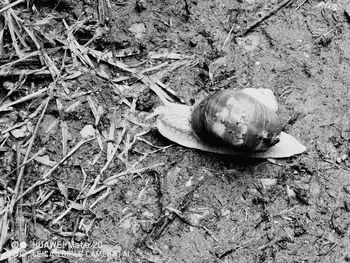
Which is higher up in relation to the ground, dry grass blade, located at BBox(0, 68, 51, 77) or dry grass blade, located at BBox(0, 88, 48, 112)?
dry grass blade, located at BBox(0, 68, 51, 77)

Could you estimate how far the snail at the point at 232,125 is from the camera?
2383 mm

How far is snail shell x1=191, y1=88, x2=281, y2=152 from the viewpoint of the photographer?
2.38m

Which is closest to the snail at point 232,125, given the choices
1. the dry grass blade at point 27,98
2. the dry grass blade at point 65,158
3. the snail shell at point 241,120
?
the snail shell at point 241,120

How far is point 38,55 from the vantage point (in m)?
2.66

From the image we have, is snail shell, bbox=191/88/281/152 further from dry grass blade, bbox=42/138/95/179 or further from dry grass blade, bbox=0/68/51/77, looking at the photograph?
dry grass blade, bbox=0/68/51/77

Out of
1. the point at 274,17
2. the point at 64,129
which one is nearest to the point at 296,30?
the point at 274,17

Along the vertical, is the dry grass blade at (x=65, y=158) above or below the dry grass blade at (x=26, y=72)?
below

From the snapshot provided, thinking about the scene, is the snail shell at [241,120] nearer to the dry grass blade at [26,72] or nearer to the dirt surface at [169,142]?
the dirt surface at [169,142]

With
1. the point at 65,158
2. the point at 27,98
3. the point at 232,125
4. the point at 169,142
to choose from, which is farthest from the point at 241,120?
the point at 27,98

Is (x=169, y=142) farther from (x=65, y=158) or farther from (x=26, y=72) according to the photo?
(x=26, y=72)

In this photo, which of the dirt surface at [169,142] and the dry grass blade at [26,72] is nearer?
the dirt surface at [169,142]

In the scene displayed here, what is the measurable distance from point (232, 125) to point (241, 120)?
49 millimetres

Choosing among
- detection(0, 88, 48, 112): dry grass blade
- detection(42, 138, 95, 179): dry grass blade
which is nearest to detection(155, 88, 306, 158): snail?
detection(42, 138, 95, 179): dry grass blade

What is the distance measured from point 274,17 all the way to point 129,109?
1.03 metres
